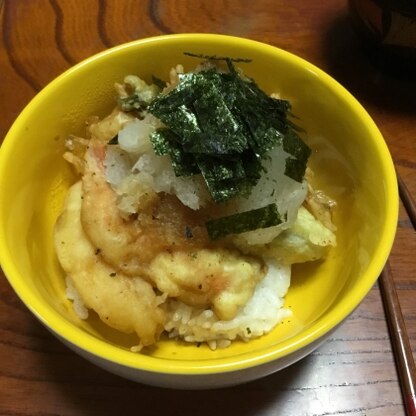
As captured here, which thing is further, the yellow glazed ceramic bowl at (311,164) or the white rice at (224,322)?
the white rice at (224,322)

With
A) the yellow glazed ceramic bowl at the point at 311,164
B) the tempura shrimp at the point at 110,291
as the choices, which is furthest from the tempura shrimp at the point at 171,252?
the yellow glazed ceramic bowl at the point at 311,164

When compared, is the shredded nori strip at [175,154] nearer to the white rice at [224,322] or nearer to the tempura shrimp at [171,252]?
the tempura shrimp at [171,252]

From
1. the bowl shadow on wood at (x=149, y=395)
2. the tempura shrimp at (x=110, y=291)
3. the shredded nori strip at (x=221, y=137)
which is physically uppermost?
the shredded nori strip at (x=221, y=137)

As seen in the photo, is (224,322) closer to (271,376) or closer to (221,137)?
(271,376)

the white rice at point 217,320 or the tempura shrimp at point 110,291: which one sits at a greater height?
the tempura shrimp at point 110,291

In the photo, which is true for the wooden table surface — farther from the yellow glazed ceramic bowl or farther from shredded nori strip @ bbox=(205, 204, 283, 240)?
shredded nori strip @ bbox=(205, 204, 283, 240)

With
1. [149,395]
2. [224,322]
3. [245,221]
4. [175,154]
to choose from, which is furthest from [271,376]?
[175,154]

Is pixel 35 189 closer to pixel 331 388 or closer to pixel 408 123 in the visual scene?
pixel 331 388
